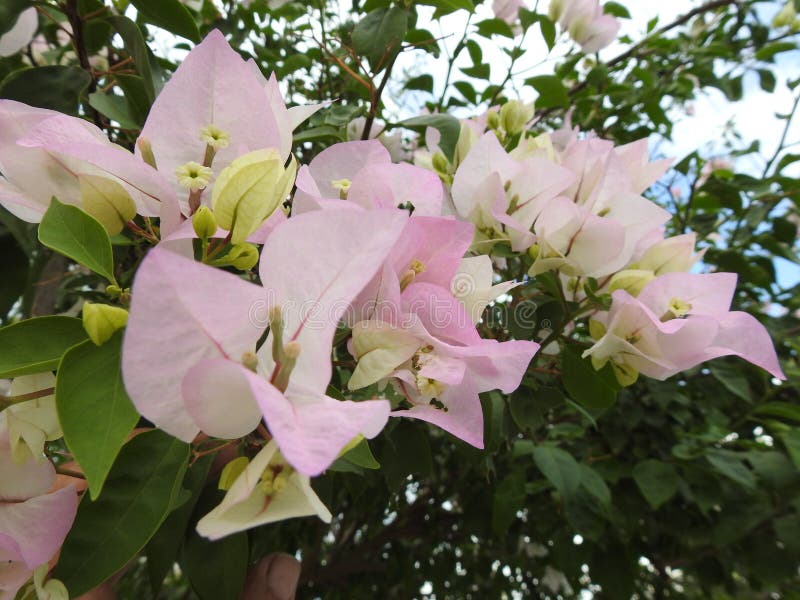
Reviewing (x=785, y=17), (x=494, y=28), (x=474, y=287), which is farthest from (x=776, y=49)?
(x=474, y=287)

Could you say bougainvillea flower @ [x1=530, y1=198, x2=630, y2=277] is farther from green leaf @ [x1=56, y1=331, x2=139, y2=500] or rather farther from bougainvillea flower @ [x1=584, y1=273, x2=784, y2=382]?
green leaf @ [x1=56, y1=331, x2=139, y2=500]

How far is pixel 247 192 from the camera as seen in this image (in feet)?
0.82

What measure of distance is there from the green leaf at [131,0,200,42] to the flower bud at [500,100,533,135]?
0.31 meters

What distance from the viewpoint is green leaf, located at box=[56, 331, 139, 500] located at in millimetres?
210

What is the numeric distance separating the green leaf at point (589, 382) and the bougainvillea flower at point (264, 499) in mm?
292

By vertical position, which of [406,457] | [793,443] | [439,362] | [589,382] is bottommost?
[793,443]

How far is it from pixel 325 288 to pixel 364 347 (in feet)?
0.19

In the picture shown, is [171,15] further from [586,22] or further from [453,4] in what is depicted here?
[586,22]

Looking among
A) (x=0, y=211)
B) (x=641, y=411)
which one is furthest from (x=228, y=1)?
(x=641, y=411)

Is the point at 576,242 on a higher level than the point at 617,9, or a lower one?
lower

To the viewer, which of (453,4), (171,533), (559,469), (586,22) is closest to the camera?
(171,533)

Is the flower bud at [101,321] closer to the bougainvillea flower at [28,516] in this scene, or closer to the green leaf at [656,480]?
the bougainvillea flower at [28,516]

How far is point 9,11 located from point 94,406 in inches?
15.2

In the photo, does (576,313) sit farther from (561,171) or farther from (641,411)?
(641,411)
